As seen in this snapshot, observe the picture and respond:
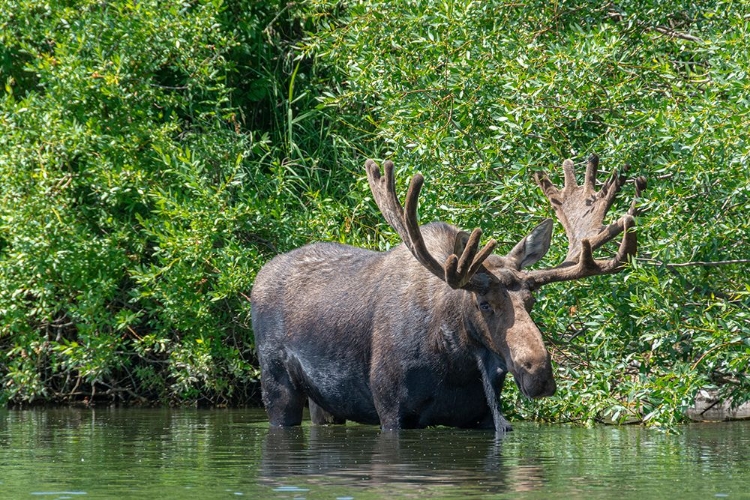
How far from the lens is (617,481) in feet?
23.8

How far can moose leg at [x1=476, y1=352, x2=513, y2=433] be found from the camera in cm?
1007

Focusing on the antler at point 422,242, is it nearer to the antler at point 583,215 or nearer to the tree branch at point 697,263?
the antler at point 583,215

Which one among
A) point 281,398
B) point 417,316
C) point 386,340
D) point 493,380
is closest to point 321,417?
point 281,398

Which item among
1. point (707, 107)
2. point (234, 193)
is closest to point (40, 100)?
point (234, 193)

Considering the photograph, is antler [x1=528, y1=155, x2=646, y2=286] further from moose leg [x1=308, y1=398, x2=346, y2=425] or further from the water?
moose leg [x1=308, y1=398, x2=346, y2=425]

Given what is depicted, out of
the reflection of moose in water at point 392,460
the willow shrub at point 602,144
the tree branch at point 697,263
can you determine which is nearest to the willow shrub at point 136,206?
the willow shrub at point 602,144

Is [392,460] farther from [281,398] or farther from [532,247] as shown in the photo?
[281,398]

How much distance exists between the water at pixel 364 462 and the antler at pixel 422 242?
→ 3.77ft

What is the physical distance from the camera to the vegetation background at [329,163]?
9.78 meters

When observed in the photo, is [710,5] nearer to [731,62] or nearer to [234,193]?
[731,62]

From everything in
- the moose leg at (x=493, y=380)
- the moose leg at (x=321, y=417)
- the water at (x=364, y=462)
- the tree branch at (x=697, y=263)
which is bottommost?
the water at (x=364, y=462)

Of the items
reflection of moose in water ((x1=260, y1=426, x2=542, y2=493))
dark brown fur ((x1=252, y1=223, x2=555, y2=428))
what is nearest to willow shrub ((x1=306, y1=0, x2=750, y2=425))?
dark brown fur ((x1=252, y1=223, x2=555, y2=428))

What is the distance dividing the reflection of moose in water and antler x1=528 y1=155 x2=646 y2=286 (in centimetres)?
130

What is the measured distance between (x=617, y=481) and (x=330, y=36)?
291 inches
